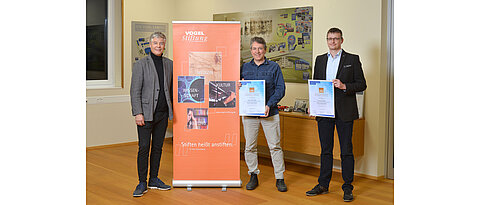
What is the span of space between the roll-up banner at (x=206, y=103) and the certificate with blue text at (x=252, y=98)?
8 cm

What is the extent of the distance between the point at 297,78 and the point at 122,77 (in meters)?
2.97

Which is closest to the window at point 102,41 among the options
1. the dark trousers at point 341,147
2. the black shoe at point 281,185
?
the black shoe at point 281,185

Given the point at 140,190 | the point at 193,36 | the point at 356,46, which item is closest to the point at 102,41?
the point at 193,36

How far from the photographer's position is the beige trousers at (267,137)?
4777 mm

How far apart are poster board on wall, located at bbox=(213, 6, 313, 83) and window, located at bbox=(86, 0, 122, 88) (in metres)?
2.21

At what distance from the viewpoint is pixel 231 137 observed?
16.0 feet

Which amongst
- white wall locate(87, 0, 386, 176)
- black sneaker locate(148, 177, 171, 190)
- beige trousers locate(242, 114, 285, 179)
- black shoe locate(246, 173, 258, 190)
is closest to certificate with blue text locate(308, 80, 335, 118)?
beige trousers locate(242, 114, 285, 179)

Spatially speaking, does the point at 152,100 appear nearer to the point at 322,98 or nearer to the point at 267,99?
the point at 267,99

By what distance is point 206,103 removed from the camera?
15.8 ft

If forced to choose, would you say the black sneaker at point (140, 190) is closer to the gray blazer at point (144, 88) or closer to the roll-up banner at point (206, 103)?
the roll-up banner at point (206, 103)

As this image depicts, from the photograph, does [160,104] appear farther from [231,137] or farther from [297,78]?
[297,78]

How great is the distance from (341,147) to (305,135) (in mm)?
1155
